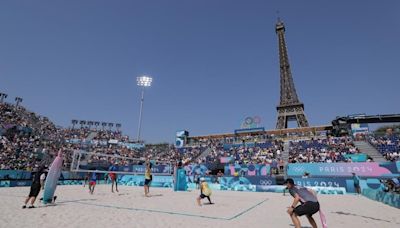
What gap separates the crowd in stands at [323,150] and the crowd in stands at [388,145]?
2334 mm

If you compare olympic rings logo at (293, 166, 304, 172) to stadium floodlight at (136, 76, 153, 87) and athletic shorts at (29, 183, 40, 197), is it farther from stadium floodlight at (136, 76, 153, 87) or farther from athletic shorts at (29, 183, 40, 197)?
stadium floodlight at (136, 76, 153, 87)

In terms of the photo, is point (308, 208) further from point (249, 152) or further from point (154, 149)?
point (154, 149)

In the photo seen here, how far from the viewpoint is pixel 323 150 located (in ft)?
98.6

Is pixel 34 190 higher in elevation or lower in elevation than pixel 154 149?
lower

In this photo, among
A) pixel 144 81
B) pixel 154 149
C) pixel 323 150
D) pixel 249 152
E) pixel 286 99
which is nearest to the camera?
pixel 323 150

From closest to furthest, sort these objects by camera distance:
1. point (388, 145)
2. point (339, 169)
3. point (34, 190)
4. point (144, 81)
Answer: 1. point (34, 190)
2. point (339, 169)
3. point (388, 145)
4. point (144, 81)

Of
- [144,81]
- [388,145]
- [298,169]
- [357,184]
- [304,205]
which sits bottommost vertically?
[304,205]

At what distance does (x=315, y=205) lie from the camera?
5.53m

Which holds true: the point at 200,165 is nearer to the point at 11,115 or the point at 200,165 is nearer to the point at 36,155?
the point at 36,155

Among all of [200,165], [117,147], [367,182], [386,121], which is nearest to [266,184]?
[367,182]

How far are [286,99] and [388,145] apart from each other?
3453 centimetres

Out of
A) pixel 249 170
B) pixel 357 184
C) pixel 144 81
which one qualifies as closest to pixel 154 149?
pixel 144 81

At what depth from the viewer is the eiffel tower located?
57.4 m

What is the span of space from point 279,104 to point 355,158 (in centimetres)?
3587
